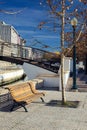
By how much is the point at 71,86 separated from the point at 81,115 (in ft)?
29.3

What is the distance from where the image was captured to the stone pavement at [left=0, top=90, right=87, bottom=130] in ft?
31.3

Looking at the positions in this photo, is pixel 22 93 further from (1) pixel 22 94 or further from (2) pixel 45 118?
(2) pixel 45 118

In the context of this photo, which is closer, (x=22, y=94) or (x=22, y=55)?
(x=22, y=94)

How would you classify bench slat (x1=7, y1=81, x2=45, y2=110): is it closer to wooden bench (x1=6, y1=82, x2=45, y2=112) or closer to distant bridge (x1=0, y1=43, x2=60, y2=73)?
wooden bench (x1=6, y1=82, x2=45, y2=112)

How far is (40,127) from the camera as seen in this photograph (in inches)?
373

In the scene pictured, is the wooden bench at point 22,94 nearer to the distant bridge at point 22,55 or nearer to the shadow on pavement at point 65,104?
the shadow on pavement at point 65,104

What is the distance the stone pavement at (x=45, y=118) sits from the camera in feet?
31.3

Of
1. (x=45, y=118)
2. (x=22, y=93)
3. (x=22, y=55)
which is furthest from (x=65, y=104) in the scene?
(x=22, y=55)

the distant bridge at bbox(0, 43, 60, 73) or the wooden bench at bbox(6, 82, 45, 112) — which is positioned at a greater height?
the distant bridge at bbox(0, 43, 60, 73)

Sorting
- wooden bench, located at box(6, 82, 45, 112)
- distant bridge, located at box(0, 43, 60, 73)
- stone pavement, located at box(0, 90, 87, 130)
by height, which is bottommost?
stone pavement, located at box(0, 90, 87, 130)

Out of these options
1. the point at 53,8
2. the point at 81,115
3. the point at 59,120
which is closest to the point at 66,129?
the point at 59,120

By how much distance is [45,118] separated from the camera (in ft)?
35.2

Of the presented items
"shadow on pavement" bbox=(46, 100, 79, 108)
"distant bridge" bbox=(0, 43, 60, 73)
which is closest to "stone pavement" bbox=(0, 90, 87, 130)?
"shadow on pavement" bbox=(46, 100, 79, 108)

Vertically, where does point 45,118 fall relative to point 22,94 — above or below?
below
